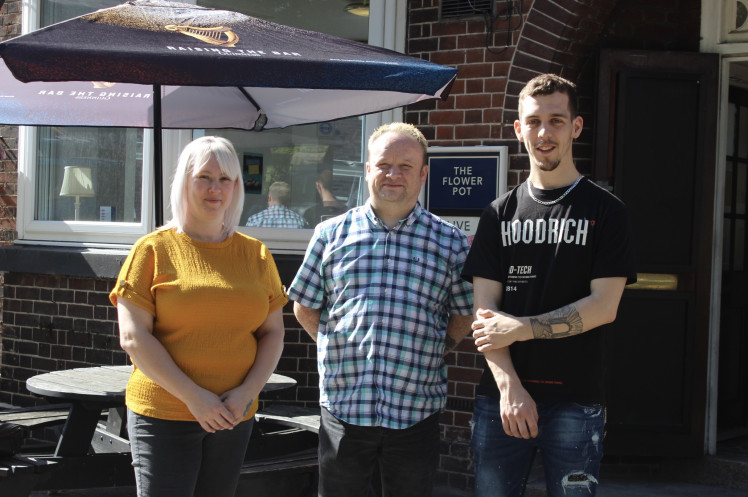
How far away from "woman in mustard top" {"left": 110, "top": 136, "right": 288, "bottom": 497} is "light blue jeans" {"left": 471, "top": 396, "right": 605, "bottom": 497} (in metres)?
0.84

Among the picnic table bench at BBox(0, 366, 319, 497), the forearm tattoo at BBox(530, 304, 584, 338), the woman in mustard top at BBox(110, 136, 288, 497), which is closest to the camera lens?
the forearm tattoo at BBox(530, 304, 584, 338)

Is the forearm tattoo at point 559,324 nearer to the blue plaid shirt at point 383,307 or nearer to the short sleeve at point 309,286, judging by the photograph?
the blue plaid shirt at point 383,307

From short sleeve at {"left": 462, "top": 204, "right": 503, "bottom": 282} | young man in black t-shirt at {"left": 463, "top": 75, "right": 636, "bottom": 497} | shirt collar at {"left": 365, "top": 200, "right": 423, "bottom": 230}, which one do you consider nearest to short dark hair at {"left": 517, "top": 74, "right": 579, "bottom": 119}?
young man in black t-shirt at {"left": 463, "top": 75, "right": 636, "bottom": 497}

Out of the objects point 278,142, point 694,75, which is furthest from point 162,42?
point 694,75

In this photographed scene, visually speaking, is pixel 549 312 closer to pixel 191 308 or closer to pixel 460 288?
pixel 460 288

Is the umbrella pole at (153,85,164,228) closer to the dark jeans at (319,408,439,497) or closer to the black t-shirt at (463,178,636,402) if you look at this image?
the dark jeans at (319,408,439,497)

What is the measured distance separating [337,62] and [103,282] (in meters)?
3.36

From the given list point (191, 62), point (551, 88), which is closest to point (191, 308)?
point (191, 62)

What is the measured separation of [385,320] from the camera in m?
3.02

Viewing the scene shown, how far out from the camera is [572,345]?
9.20ft

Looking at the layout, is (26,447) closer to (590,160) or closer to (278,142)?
(278,142)

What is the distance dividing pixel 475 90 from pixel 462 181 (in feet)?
1.87

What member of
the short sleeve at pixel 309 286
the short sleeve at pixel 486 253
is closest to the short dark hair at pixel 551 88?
the short sleeve at pixel 486 253

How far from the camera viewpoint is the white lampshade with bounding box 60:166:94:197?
6328mm
